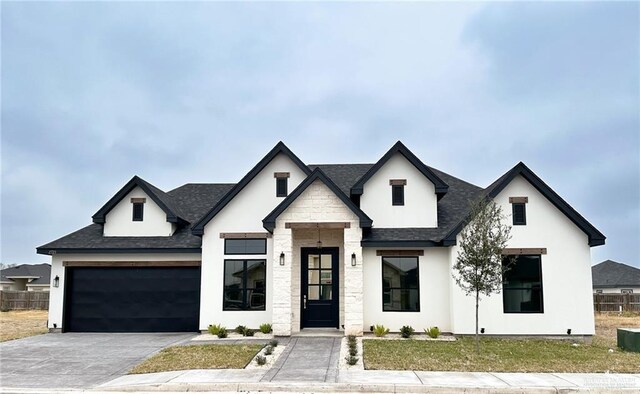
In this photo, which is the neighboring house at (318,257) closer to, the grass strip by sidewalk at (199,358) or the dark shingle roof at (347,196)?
the dark shingle roof at (347,196)

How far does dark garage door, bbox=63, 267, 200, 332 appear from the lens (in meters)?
18.2

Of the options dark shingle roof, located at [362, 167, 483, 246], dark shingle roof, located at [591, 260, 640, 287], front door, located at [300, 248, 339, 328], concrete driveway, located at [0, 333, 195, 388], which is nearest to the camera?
concrete driveway, located at [0, 333, 195, 388]

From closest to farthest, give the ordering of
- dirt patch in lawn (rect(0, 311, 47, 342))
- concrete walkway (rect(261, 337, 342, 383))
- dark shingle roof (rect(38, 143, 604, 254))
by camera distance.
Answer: concrete walkway (rect(261, 337, 342, 383)) < dark shingle roof (rect(38, 143, 604, 254)) < dirt patch in lawn (rect(0, 311, 47, 342))

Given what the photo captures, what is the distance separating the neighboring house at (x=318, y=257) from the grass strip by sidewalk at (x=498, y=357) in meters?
1.46

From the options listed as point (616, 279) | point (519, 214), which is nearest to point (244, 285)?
point (519, 214)

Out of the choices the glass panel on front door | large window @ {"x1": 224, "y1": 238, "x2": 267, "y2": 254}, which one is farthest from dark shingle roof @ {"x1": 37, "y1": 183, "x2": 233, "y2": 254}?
the glass panel on front door

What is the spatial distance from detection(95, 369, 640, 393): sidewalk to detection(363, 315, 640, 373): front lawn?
637 mm

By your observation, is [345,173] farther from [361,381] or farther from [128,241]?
[361,381]

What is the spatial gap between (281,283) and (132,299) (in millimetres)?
6202

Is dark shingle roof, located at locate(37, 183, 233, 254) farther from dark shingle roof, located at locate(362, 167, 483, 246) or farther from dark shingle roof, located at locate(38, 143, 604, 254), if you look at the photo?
dark shingle roof, located at locate(362, 167, 483, 246)

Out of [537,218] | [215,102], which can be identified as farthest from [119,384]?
[215,102]

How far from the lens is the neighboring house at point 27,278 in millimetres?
46875

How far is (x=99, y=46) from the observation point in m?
24.7

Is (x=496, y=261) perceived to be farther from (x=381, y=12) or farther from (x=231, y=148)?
(x=231, y=148)
